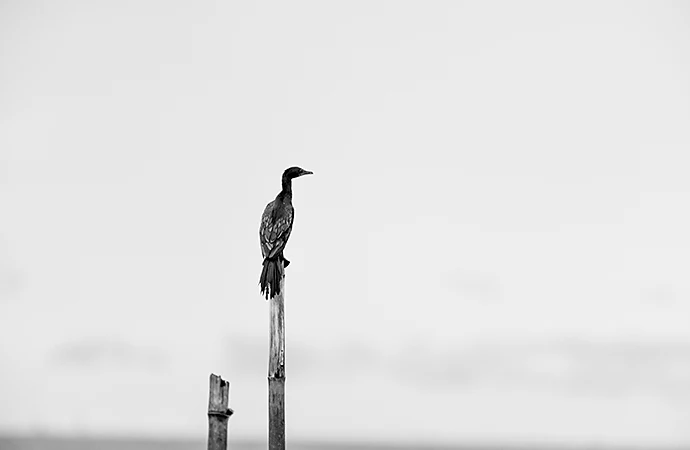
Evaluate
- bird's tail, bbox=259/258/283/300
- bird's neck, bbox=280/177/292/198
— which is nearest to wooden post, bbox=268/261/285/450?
bird's tail, bbox=259/258/283/300

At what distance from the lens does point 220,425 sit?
12.9 meters

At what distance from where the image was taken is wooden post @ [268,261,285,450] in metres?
13.9

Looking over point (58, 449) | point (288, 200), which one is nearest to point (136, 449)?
point (58, 449)

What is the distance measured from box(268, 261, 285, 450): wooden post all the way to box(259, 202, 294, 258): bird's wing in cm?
144

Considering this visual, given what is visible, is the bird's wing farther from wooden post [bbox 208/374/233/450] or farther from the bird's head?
wooden post [bbox 208/374/233/450]

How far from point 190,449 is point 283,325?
146736mm

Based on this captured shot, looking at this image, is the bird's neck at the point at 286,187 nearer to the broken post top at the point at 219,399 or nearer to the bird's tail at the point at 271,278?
the bird's tail at the point at 271,278

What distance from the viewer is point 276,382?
14094 millimetres

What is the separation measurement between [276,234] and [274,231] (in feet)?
0.29

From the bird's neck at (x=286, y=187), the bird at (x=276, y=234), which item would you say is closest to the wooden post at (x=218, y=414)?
the bird at (x=276, y=234)

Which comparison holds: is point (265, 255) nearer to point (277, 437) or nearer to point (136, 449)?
point (277, 437)

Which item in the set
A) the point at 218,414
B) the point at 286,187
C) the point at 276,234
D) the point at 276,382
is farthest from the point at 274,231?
the point at 218,414

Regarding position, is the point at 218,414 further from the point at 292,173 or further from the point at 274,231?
the point at 292,173

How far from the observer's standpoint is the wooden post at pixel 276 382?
13938 mm
